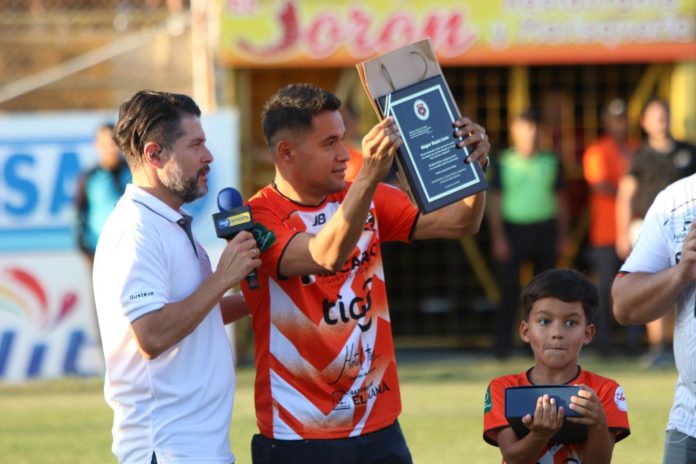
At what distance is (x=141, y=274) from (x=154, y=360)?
0.98 ft

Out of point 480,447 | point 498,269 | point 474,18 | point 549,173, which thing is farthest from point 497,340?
point 480,447

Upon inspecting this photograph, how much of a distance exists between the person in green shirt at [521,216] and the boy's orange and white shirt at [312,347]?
7.36m

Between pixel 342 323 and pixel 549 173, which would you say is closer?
pixel 342 323

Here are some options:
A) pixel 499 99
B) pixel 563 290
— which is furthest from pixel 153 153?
pixel 499 99

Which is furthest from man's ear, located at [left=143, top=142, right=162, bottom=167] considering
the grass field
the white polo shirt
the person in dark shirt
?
the person in dark shirt

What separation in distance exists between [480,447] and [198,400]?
4239 millimetres

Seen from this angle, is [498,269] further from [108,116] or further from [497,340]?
[108,116]

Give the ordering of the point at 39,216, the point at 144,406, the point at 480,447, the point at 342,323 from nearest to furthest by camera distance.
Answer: the point at 144,406, the point at 342,323, the point at 480,447, the point at 39,216

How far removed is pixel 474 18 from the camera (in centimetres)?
1252

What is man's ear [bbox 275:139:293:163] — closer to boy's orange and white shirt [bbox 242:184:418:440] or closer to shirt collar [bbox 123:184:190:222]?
boy's orange and white shirt [bbox 242:184:418:440]

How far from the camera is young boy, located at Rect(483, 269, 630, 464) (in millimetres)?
4469

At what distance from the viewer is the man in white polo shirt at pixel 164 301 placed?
4.44 m

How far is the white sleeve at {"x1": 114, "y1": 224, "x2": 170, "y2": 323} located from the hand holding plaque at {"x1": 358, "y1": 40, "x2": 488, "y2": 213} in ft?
2.82

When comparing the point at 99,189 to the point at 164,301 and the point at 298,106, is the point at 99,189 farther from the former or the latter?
the point at 164,301
